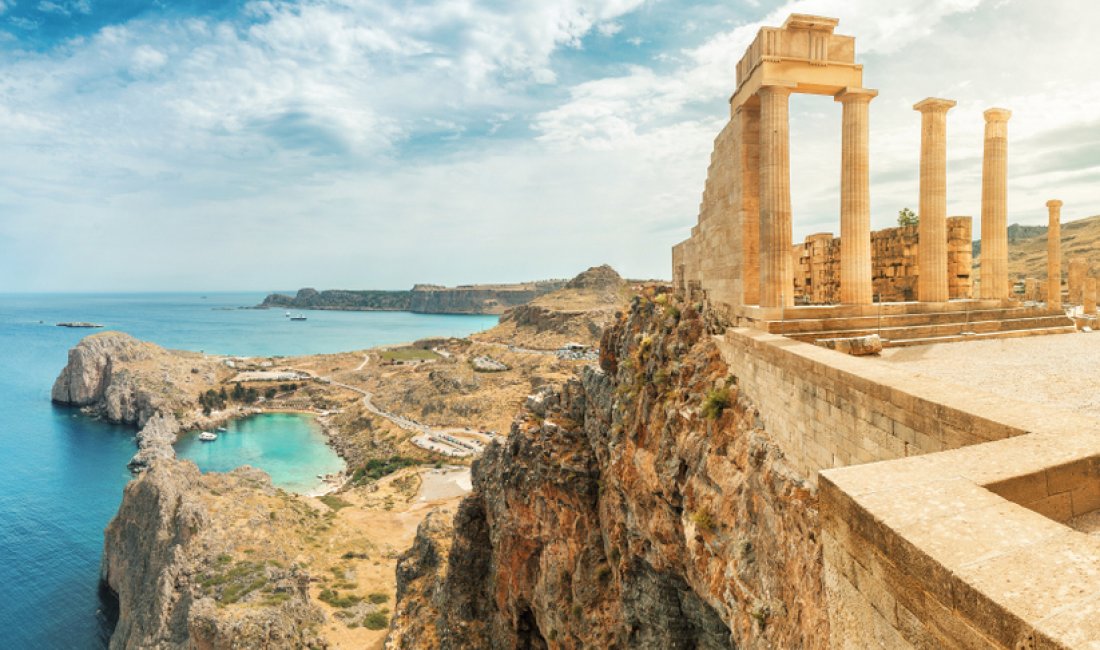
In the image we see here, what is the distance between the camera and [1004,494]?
11.9ft

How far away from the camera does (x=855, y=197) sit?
12.4 metres

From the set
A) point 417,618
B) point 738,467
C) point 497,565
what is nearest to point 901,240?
point 738,467

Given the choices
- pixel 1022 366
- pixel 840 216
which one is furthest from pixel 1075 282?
pixel 1022 366

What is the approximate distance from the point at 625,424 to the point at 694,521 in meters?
5.46

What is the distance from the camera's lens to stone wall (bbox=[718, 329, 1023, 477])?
199 inches

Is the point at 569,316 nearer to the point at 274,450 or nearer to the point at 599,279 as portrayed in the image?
the point at 599,279

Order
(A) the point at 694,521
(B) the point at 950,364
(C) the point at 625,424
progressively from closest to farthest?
(B) the point at 950,364 → (A) the point at 694,521 → (C) the point at 625,424

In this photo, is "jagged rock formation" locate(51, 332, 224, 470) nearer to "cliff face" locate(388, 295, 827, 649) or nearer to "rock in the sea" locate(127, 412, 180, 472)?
"rock in the sea" locate(127, 412, 180, 472)

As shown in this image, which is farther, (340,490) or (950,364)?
(340,490)

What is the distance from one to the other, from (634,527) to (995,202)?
1360 cm

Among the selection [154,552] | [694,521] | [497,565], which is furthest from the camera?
[154,552]

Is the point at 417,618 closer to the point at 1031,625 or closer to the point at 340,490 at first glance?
the point at 1031,625

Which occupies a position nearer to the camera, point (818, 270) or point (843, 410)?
point (843, 410)

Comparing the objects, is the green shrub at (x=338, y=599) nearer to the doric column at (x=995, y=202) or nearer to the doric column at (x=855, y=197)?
the doric column at (x=855, y=197)
